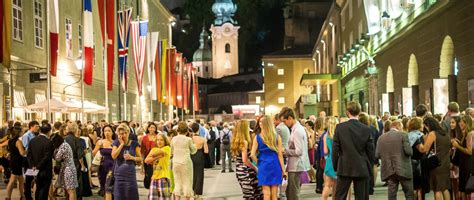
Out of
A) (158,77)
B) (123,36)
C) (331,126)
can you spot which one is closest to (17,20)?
(123,36)

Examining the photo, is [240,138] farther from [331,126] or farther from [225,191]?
[225,191]

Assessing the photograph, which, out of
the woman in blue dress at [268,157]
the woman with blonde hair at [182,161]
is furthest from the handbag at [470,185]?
the woman with blonde hair at [182,161]

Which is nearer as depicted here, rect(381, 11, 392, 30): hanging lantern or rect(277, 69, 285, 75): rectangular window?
rect(381, 11, 392, 30): hanging lantern

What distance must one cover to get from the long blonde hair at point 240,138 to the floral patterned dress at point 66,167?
3.30m

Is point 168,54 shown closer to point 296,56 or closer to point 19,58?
point 19,58

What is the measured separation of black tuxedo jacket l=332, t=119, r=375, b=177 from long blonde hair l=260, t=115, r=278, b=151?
61.4 inches

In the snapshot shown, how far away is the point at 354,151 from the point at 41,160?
622cm

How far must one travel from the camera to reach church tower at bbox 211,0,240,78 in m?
150

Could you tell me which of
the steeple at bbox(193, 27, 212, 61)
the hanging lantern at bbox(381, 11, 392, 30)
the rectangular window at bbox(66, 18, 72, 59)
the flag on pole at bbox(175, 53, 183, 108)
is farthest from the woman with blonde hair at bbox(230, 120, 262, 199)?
the steeple at bbox(193, 27, 212, 61)

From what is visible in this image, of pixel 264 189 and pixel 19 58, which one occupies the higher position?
pixel 19 58

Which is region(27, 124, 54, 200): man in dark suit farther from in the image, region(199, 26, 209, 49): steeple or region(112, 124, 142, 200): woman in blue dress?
region(199, 26, 209, 49): steeple

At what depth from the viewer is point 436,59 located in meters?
25.2

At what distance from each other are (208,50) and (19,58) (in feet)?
460

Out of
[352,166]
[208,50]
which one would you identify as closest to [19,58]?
[352,166]
